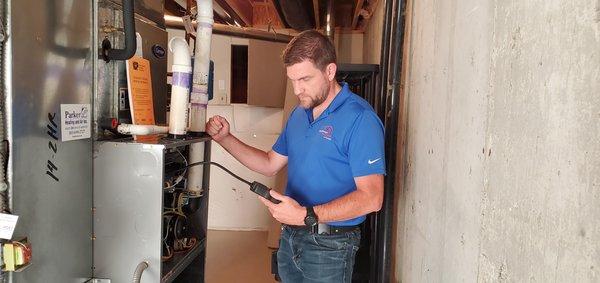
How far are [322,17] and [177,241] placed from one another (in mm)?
3121

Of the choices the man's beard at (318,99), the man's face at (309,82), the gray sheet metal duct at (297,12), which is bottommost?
the man's beard at (318,99)

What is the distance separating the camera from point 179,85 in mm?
1393

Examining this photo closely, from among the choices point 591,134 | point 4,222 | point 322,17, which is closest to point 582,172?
point 591,134

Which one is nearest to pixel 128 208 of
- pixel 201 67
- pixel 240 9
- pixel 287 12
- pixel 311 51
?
pixel 201 67

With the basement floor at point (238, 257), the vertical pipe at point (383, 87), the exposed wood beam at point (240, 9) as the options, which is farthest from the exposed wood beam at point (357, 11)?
the basement floor at point (238, 257)

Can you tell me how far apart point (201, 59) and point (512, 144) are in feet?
Result: 3.59

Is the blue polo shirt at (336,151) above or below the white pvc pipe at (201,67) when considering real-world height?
below

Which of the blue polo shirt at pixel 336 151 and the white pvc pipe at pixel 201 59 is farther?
the white pvc pipe at pixel 201 59

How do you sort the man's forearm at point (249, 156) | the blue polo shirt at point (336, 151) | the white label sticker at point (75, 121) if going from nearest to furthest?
the white label sticker at point (75, 121)
the blue polo shirt at point (336, 151)
the man's forearm at point (249, 156)

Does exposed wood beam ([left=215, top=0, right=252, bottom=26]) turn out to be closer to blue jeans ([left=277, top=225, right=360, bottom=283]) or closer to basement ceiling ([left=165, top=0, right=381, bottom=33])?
basement ceiling ([left=165, top=0, right=381, bottom=33])

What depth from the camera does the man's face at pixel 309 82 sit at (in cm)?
144

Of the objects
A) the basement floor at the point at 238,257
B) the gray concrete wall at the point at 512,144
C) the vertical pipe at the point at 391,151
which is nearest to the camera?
the gray concrete wall at the point at 512,144

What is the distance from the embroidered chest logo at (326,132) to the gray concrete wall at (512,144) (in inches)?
12.8

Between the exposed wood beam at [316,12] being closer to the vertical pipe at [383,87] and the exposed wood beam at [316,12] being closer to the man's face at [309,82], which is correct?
the vertical pipe at [383,87]
